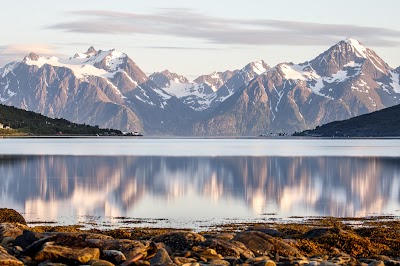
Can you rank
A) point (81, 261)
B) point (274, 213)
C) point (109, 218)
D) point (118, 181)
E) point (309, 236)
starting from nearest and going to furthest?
point (81, 261) → point (309, 236) → point (109, 218) → point (274, 213) → point (118, 181)

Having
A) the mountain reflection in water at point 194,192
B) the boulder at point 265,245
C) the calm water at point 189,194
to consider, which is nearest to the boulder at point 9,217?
the calm water at point 189,194

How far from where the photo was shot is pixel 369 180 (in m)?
103

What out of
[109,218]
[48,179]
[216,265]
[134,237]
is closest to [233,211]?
[109,218]

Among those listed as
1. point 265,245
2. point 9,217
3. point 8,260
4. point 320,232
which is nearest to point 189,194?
point 9,217

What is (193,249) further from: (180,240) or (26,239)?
(26,239)

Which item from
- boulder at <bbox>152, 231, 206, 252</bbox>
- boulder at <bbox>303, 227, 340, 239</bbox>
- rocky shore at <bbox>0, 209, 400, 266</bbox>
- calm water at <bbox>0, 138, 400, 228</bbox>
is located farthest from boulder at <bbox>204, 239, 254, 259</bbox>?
calm water at <bbox>0, 138, 400, 228</bbox>

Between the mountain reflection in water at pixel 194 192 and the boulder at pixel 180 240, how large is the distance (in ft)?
67.6

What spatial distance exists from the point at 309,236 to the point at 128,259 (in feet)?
42.4

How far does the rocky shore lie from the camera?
31.8 metres

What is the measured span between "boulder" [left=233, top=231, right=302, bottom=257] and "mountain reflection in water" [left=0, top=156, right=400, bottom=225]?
2203cm

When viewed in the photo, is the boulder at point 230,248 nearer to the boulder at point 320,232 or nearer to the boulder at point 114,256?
the boulder at point 114,256

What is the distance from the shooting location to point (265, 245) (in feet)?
120

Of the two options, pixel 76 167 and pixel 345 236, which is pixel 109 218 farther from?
pixel 76 167

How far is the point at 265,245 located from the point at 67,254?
32.5 ft
